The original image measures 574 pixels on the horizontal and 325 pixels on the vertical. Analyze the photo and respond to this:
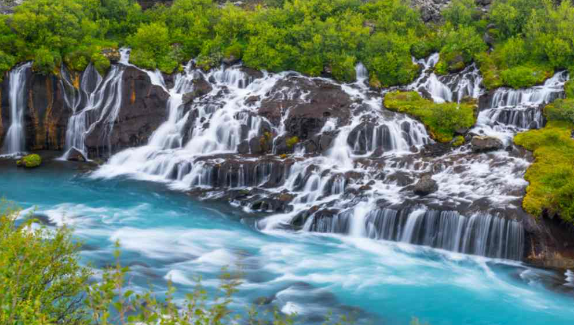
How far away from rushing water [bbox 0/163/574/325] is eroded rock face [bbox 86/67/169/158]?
22.4 ft

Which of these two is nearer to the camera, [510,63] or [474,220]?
[474,220]

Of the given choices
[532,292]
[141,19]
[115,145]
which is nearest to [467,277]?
[532,292]

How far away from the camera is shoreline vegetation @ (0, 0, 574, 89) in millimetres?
29250

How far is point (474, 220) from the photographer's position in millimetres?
17484

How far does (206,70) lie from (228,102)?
465 cm

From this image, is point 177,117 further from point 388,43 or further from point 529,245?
point 529,245

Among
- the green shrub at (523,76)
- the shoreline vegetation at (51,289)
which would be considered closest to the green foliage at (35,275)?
the shoreline vegetation at (51,289)

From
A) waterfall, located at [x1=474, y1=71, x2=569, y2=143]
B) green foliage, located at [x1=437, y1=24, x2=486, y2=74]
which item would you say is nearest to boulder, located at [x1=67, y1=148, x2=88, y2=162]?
waterfall, located at [x1=474, y1=71, x2=569, y2=143]

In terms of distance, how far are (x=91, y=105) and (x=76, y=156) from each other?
11.3ft

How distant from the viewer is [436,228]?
59.1 ft

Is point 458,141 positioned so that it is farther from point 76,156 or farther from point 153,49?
point 76,156

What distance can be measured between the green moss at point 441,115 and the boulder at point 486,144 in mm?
1826

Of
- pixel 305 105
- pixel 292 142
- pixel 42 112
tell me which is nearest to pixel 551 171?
pixel 292 142

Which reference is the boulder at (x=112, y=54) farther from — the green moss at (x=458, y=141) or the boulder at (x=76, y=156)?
the green moss at (x=458, y=141)
